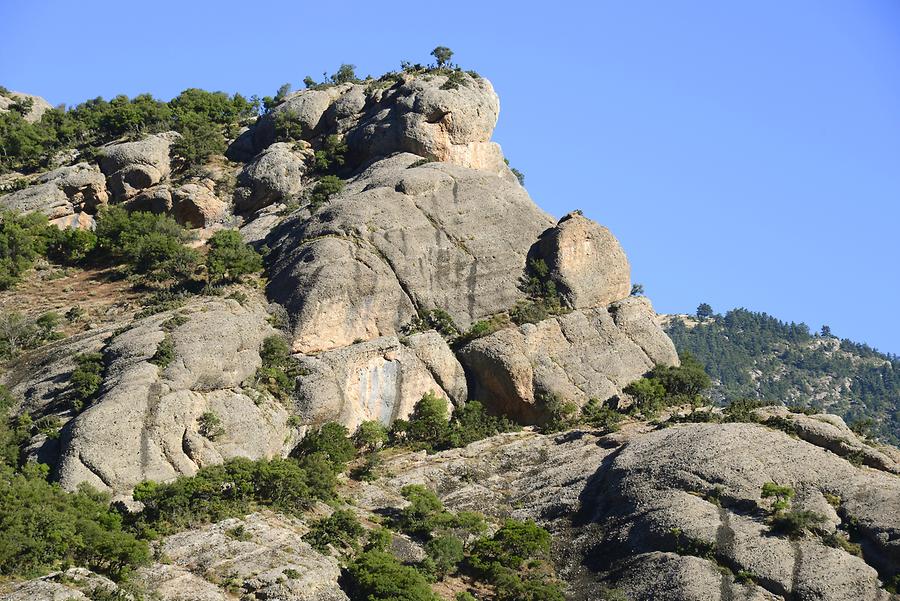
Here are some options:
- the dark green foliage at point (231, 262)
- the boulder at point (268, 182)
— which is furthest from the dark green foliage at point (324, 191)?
the dark green foliage at point (231, 262)

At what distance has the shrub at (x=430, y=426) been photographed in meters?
82.1

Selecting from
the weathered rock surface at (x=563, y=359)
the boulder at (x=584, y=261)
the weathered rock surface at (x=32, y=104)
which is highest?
the weathered rock surface at (x=32, y=104)

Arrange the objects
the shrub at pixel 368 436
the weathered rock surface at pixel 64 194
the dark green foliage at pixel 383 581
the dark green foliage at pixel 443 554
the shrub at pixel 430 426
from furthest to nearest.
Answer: the weathered rock surface at pixel 64 194 → the shrub at pixel 430 426 → the shrub at pixel 368 436 → the dark green foliage at pixel 443 554 → the dark green foliage at pixel 383 581

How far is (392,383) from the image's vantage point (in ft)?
273

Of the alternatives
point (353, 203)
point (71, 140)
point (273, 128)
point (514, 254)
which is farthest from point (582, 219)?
point (71, 140)

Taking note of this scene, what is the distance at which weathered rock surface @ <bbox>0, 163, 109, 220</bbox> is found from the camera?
100 meters

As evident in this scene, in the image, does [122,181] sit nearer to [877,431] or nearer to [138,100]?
[138,100]

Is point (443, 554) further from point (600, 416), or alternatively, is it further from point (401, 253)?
point (401, 253)

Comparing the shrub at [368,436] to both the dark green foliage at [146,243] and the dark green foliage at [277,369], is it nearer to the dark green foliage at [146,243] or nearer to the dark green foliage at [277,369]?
the dark green foliage at [277,369]

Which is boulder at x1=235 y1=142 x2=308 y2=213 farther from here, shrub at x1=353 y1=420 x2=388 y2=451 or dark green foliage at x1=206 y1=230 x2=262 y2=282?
shrub at x1=353 y1=420 x2=388 y2=451

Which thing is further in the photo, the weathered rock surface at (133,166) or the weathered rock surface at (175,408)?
the weathered rock surface at (133,166)

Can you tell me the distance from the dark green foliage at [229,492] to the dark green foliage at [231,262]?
19352mm

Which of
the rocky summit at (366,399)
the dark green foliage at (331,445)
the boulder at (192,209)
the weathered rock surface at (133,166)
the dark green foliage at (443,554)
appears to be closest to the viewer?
the rocky summit at (366,399)

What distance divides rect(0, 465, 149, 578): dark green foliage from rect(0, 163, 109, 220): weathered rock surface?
136 feet
